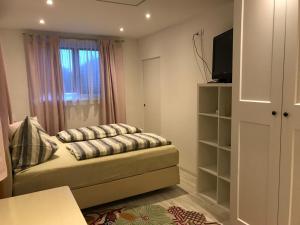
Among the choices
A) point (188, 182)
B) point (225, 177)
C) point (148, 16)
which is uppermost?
point (148, 16)

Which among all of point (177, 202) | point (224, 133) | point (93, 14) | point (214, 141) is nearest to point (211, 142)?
point (214, 141)

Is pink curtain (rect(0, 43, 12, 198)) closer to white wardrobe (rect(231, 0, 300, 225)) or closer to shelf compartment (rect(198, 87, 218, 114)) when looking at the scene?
white wardrobe (rect(231, 0, 300, 225))

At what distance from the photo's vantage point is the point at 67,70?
455cm

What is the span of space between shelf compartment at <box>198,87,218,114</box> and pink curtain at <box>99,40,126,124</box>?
7.68ft

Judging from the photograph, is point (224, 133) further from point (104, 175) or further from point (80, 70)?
point (80, 70)

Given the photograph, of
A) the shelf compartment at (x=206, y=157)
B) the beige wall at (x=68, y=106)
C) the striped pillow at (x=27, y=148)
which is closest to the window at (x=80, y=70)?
the beige wall at (x=68, y=106)

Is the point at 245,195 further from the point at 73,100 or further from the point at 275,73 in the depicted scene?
the point at 73,100

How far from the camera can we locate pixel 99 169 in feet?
8.72

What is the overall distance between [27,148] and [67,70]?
8.05 feet

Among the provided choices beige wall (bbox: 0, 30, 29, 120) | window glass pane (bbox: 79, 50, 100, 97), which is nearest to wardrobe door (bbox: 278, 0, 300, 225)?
window glass pane (bbox: 79, 50, 100, 97)

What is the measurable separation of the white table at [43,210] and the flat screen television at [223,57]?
199 cm

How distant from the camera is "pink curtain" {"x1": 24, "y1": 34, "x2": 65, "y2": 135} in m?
4.22

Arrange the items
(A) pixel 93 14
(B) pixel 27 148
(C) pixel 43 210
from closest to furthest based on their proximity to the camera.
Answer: (C) pixel 43 210, (B) pixel 27 148, (A) pixel 93 14

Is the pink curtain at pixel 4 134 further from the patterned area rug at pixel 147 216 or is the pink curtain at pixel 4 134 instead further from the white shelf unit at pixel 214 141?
the white shelf unit at pixel 214 141
